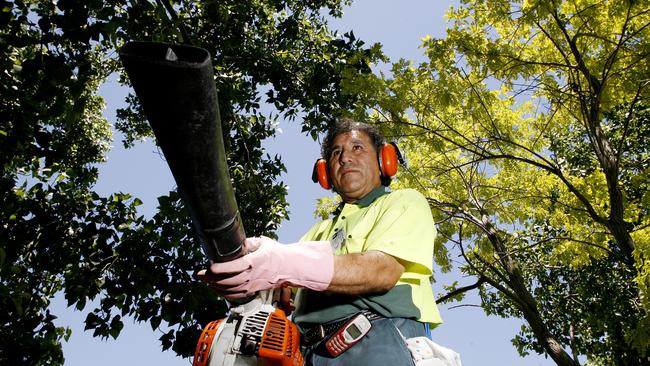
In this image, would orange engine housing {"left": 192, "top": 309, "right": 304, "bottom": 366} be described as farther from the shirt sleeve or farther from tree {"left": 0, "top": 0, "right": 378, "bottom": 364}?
tree {"left": 0, "top": 0, "right": 378, "bottom": 364}

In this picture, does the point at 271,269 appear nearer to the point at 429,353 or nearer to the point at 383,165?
the point at 429,353

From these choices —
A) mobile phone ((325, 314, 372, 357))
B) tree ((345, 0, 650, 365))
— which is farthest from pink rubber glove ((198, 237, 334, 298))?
tree ((345, 0, 650, 365))

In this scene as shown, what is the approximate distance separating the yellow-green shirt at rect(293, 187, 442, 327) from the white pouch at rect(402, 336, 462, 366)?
103mm

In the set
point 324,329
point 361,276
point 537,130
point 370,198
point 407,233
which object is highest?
point 537,130

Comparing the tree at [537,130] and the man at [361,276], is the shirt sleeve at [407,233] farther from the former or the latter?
the tree at [537,130]

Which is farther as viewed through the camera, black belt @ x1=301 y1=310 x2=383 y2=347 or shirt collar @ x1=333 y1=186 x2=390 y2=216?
shirt collar @ x1=333 y1=186 x2=390 y2=216

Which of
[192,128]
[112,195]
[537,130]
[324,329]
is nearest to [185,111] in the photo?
[192,128]

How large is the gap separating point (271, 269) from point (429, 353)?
69 centimetres

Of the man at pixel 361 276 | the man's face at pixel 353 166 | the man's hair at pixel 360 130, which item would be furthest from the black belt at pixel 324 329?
the man's hair at pixel 360 130

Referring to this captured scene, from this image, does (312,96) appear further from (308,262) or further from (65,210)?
(308,262)

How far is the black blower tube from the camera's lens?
33.8 inches

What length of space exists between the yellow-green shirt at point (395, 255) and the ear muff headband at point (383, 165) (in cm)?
41

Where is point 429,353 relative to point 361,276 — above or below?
below

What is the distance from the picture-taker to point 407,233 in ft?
5.91
